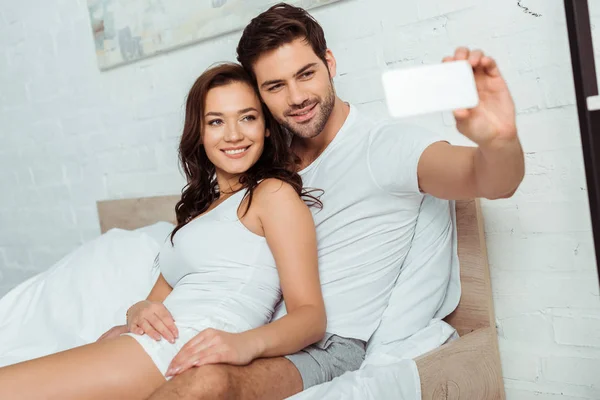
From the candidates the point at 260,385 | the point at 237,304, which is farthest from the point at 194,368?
the point at 237,304

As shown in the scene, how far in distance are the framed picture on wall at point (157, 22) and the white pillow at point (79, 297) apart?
639 millimetres

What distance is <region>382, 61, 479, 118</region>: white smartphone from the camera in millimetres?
808

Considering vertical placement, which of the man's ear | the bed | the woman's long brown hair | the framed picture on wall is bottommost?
the bed

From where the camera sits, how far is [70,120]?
267cm

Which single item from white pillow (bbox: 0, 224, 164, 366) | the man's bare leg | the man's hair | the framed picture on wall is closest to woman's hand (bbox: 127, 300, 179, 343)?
the man's bare leg

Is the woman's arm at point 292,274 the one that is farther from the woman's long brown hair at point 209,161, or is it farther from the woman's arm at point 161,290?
the woman's arm at point 161,290

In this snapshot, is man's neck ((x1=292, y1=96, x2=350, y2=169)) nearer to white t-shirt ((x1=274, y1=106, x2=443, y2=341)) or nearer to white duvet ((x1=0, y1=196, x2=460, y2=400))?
white t-shirt ((x1=274, y1=106, x2=443, y2=341))

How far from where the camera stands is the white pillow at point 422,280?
4.87 feet

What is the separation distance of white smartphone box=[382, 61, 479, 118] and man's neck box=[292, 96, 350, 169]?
0.74 meters

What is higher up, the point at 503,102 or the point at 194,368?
the point at 503,102

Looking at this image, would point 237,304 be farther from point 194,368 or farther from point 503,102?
point 503,102

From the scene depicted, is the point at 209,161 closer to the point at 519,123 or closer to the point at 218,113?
the point at 218,113

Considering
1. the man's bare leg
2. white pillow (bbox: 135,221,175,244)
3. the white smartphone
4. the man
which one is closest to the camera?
the white smartphone

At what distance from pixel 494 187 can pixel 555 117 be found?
0.41 meters
